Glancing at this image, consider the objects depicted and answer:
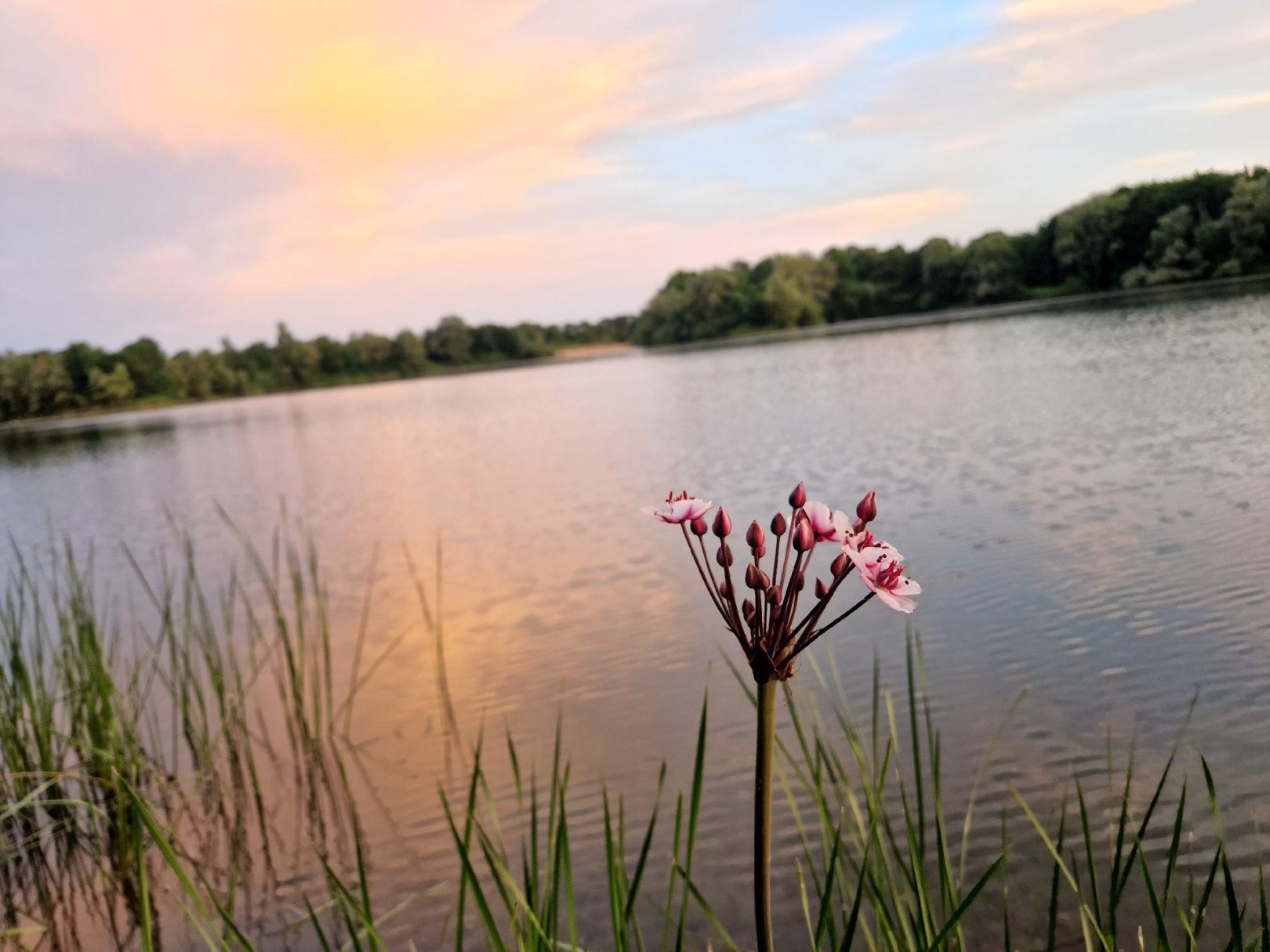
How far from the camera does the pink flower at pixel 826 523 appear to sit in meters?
1.32

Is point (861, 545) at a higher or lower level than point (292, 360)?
lower

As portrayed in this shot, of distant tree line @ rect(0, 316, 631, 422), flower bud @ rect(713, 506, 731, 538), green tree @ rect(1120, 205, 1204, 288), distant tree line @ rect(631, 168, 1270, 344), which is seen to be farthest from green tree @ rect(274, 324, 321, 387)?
flower bud @ rect(713, 506, 731, 538)

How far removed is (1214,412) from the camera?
11891mm

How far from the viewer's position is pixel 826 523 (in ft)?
4.44

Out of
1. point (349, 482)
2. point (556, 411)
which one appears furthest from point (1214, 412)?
point (556, 411)

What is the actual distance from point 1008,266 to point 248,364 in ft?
271

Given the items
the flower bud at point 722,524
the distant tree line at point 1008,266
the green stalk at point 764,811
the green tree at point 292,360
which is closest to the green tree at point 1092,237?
the distant tree line at point 1008,266

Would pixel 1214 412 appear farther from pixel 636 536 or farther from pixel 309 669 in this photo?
pixel 309 669

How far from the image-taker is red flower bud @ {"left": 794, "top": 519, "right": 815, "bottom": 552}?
1.31 m

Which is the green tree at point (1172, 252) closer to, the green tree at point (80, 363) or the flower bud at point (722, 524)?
the flower bud at point (722, 524)

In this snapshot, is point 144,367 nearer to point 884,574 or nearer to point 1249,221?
point 1249,221

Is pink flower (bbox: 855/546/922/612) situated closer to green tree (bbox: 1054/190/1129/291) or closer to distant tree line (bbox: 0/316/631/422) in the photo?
green tree (bbox: 1054/190/1129/291)

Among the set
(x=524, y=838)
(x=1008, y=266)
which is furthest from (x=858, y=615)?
(x=1008, y=266)

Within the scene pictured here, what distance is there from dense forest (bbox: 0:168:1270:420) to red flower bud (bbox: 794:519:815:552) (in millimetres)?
34067
